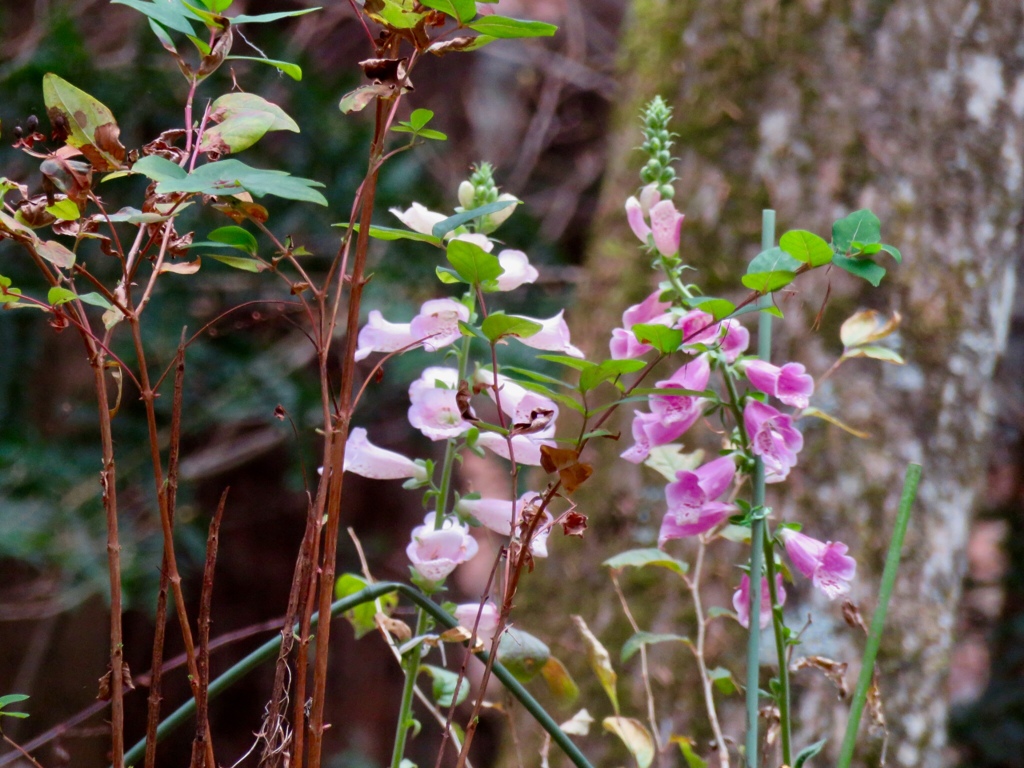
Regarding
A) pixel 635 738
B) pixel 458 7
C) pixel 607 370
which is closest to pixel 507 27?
pixel 458 7

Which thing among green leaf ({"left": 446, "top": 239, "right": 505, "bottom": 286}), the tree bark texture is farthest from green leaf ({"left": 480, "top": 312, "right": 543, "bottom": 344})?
the tree bark texture

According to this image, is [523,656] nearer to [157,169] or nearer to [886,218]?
[157,169]

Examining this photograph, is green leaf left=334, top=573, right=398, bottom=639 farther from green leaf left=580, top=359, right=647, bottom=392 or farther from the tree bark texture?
the tree bark texture

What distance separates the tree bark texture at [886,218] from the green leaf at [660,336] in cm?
81

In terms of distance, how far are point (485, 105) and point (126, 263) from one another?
3180 mm

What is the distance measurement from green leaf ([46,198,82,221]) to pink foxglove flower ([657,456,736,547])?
0.84ft

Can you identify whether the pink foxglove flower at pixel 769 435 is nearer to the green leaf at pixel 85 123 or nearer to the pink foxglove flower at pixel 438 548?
the pink foxglove flower at pixel 438 548

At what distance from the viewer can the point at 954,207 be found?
3.92 feet

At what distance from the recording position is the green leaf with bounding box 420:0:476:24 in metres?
0.30

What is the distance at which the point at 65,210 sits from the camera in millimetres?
316

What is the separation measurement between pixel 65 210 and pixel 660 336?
0.68 ft

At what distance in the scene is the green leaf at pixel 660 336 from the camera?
0.31 metres

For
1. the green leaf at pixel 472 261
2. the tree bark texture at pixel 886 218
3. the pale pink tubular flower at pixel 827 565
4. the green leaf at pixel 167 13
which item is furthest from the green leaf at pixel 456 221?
the tree bark texture at pixel 886 218

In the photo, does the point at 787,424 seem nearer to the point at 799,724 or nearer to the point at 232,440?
the point at 799,724
